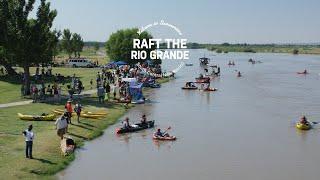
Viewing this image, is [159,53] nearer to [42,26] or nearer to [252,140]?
[42,26]

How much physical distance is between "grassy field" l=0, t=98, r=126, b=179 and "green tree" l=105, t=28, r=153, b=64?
Result: 56.7 meters

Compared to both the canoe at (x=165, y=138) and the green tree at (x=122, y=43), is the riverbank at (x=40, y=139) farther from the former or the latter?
the green tree at (x=122, y=43)

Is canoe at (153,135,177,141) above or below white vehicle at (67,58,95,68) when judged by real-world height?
below

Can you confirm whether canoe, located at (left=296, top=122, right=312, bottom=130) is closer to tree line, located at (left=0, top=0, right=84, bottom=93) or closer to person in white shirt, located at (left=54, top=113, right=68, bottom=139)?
person in white shirt, located at (left=54, top=113, right=68, bottom=139)

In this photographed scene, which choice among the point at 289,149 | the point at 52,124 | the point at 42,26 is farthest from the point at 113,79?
the point at 289,149

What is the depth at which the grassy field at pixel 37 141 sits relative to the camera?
2305 centimetres

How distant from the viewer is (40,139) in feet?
94.9

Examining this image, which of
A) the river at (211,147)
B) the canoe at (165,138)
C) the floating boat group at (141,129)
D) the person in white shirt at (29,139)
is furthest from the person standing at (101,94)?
the person in white shirt at (29,139)

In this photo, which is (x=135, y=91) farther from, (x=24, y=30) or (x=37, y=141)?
(x=37, y=141)

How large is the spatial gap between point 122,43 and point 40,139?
7062 cm

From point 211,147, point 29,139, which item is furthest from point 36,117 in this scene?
point 211,147

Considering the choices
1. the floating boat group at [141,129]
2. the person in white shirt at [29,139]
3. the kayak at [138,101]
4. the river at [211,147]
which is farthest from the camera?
the kayak at [138,101]

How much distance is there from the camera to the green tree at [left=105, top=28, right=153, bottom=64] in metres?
98.1

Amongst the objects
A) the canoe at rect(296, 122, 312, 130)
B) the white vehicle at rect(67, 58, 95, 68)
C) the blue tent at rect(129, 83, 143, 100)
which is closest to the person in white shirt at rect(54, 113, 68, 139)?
the canoe at rect(296, 122, 312, 130)
